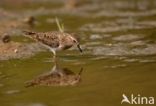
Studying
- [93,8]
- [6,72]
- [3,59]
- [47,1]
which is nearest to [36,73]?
[6,72]

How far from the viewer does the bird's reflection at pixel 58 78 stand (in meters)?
10.5

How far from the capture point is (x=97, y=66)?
1170 centimetres

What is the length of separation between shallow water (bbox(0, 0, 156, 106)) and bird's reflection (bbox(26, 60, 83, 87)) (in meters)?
0.13

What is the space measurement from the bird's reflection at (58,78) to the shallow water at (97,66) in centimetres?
13

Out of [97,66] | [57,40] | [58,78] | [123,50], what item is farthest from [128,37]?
[58,78]

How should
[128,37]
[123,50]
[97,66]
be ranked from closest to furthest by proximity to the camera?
[97,66] → [123,50] → [128,37]

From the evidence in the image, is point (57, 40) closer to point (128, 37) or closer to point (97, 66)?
point (97, 66)

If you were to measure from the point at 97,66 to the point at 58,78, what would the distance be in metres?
1.15

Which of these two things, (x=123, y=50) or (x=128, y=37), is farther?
(x=128, y=37)

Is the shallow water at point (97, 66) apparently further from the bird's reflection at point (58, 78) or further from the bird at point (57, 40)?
the bird at point (57, 40)

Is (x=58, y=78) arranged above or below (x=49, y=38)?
below

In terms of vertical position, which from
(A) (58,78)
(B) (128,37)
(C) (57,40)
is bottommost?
(B) (128,37)

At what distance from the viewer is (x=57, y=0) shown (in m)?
27.5

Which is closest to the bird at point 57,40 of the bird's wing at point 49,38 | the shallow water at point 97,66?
the bird's wing at point 49,38
